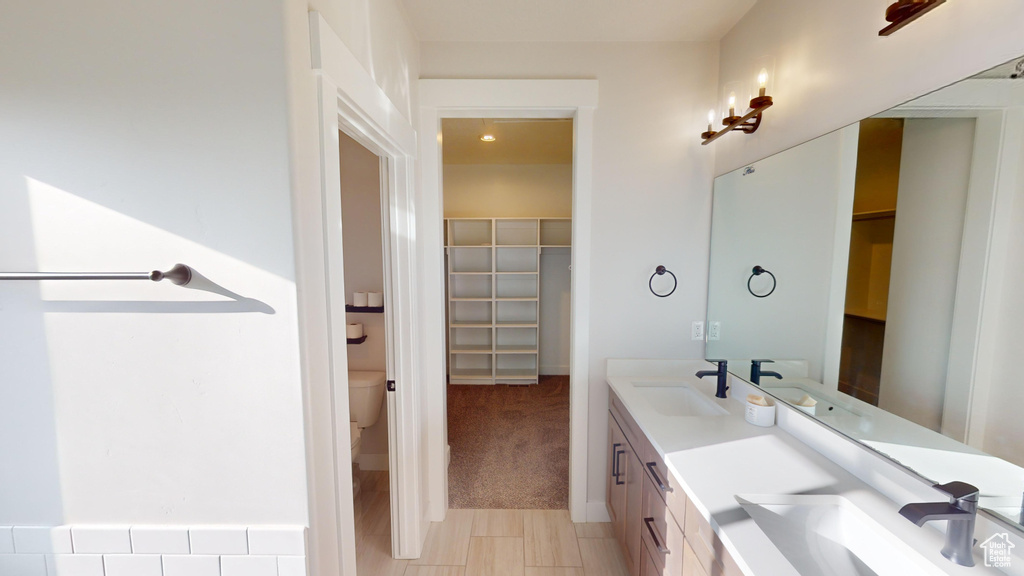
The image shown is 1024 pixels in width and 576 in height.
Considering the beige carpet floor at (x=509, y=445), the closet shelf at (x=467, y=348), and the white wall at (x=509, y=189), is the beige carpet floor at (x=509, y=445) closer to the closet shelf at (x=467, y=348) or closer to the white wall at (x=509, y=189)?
the closet shelf at (x=467, y=348)

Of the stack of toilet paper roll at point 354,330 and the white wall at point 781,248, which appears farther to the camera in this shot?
the stack of toilet paper roll at point 354,330

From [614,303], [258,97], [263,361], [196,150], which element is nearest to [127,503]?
[263,361]

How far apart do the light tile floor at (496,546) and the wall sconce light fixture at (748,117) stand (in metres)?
2.19

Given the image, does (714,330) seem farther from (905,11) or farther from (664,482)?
(905,11)

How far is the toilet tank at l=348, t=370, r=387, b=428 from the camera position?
2.33 metres

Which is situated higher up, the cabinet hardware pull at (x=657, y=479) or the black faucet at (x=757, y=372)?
the black faucet at (x=757, y=372)

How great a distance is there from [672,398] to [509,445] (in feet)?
5.20

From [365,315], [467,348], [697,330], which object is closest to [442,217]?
[365,315]

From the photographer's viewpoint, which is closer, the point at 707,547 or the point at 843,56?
the point at 707,547

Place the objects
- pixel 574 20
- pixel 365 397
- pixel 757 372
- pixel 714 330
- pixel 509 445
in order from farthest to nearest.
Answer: pixel 509 445
pixel 365 397
pixel 714 330
pixel 574 20
pixel 757 372

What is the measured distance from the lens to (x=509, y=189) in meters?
4.46

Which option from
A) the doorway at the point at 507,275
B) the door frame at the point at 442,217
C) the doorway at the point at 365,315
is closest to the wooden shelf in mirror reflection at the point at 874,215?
the door frame at the point at 442,217

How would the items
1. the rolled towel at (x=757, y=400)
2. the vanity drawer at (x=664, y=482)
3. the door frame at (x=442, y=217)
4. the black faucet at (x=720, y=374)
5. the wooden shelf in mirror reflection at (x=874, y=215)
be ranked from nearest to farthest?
1. the wooden shelf in mirror reflection at (x=874, y=215)
2. the vanity drawer at (x=664, y=482)
3. the rolled towel at (x=757, y=400)
4. the black faucet at (x=720, y=374)
5. the door frame at (x=442, y=217)

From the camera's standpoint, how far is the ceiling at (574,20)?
5.41ft
